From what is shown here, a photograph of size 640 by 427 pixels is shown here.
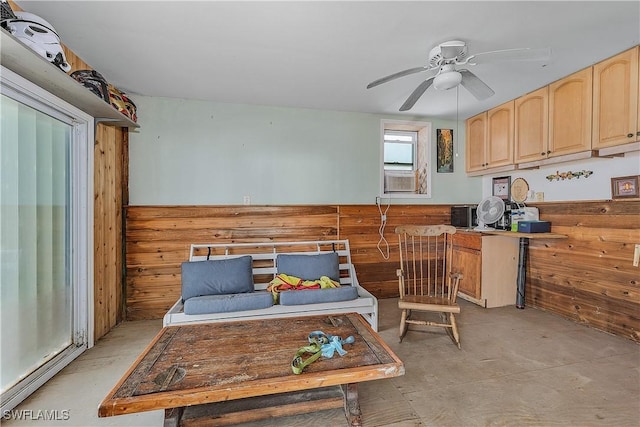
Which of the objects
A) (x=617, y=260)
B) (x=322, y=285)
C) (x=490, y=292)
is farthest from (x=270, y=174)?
(x=617, y=260)

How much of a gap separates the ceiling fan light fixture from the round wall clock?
2109 millimetres

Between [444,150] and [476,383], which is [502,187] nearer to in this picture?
[444,150]

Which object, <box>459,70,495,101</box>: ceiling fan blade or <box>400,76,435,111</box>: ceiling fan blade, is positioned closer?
<box>459,70,495,101</box>: ceiling fan blade

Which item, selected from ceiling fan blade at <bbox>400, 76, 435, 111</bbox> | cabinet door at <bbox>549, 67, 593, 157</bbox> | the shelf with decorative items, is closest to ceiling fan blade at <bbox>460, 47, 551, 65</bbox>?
ceiling fan blade at <bbox>400, 76, 435, 111</bbox>

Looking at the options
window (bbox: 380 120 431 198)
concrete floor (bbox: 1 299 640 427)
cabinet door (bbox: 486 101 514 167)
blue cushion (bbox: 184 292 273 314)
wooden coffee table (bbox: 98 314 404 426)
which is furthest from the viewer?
window (bbox: 380 120 431 198)

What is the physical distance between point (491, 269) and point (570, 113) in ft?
5.73

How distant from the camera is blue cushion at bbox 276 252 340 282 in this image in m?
2.93

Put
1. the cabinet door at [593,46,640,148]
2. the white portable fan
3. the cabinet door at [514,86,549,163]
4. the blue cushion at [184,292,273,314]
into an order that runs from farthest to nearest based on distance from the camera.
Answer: the white portable fan
the cabinet door at [514,86,549,163]
the blue cushion at [184,292,273,314]
the cabinet door at [593,46,640,148]

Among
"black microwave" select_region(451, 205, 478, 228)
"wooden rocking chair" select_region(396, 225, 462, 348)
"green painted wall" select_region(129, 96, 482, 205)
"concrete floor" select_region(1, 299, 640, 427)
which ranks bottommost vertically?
"concrete floor" select_region(1, 299, 640, 427)

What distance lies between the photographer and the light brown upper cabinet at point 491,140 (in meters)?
3.32

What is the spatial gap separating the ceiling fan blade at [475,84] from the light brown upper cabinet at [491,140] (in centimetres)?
133

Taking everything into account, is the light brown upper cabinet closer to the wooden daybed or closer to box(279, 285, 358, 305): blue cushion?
the wooden daybed

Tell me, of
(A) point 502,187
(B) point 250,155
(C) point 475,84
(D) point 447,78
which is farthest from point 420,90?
(A) point 502,187

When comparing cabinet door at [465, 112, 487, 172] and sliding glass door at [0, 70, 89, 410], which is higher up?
cabinet door at [465, 112, 487, 172]
